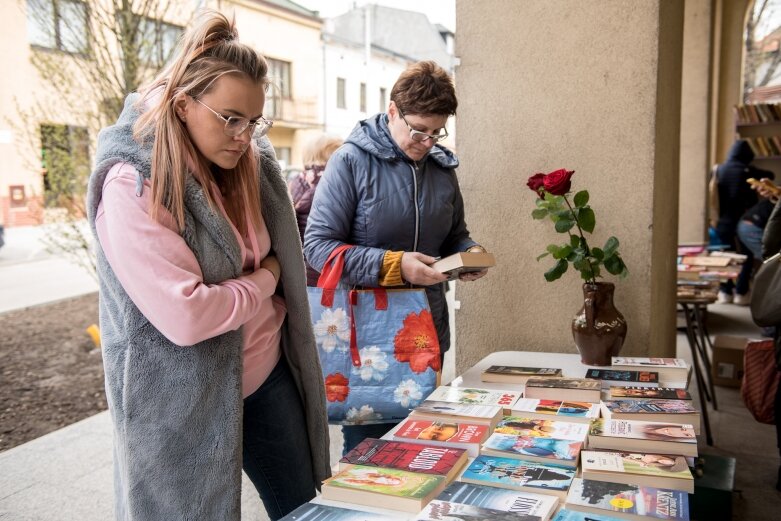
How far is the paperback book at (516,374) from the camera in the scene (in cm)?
191

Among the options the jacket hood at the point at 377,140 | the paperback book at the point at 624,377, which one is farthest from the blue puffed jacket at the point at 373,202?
the paperback book at the point at 624,377

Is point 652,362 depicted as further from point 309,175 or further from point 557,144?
point 309,175

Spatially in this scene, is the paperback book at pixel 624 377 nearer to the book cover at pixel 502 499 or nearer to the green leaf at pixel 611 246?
the green leaf at pixel 611 246

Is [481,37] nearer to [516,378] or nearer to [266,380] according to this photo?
[516,378]

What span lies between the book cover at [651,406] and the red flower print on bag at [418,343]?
48 centimetres

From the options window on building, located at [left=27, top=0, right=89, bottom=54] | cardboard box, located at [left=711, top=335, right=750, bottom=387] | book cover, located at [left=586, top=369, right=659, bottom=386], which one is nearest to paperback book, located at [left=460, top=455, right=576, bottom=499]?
book cover, located at [left=586, top=369, right=659, bottom=386]

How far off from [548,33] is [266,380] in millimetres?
1596

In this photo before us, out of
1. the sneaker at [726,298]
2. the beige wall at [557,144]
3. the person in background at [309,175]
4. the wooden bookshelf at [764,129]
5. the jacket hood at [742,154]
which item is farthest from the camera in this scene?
the wooden bookshelf at [764,129]

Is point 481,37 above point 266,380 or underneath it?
above

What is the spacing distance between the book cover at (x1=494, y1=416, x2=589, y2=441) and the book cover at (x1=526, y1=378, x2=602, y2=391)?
20 centimetres

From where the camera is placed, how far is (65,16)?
3.92 m

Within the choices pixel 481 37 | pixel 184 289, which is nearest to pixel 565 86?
pixel 481 37

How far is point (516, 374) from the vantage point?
1925 mm

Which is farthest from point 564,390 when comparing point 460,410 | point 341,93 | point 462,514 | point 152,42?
point 341,93
